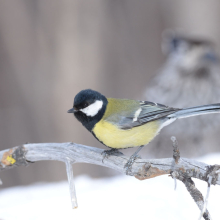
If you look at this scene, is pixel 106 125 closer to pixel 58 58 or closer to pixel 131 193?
pixel 131 193

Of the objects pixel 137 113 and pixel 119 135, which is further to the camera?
pixel 137 113

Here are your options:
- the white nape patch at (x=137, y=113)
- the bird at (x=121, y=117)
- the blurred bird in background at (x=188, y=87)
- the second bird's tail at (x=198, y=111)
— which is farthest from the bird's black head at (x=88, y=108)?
the blurred bird in background at (x=188, y=87)

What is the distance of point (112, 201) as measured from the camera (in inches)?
45.1

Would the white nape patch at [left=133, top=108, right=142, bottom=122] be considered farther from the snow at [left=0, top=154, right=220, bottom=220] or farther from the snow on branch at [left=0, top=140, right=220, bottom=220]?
the snow at [left=0, top=154, right=220, bottom=220]

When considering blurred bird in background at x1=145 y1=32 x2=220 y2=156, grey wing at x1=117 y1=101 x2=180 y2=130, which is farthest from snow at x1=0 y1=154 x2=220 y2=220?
grey wing at x1=117 y1=101 x2=180 y2=130

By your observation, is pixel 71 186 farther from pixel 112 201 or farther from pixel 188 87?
pixel 188 87

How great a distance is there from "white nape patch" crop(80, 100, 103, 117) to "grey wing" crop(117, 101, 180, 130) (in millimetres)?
92

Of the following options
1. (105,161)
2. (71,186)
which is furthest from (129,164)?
(71,186)

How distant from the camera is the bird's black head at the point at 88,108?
2.99ft

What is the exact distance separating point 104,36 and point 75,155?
0.89 metres

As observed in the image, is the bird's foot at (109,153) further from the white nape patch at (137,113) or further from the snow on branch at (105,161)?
the white nape patch at (137,113)

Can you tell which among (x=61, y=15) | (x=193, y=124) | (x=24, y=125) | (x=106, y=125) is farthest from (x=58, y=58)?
(x=193, y=124)

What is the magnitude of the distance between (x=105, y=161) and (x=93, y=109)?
0.19 metres

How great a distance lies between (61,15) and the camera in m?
1.47
